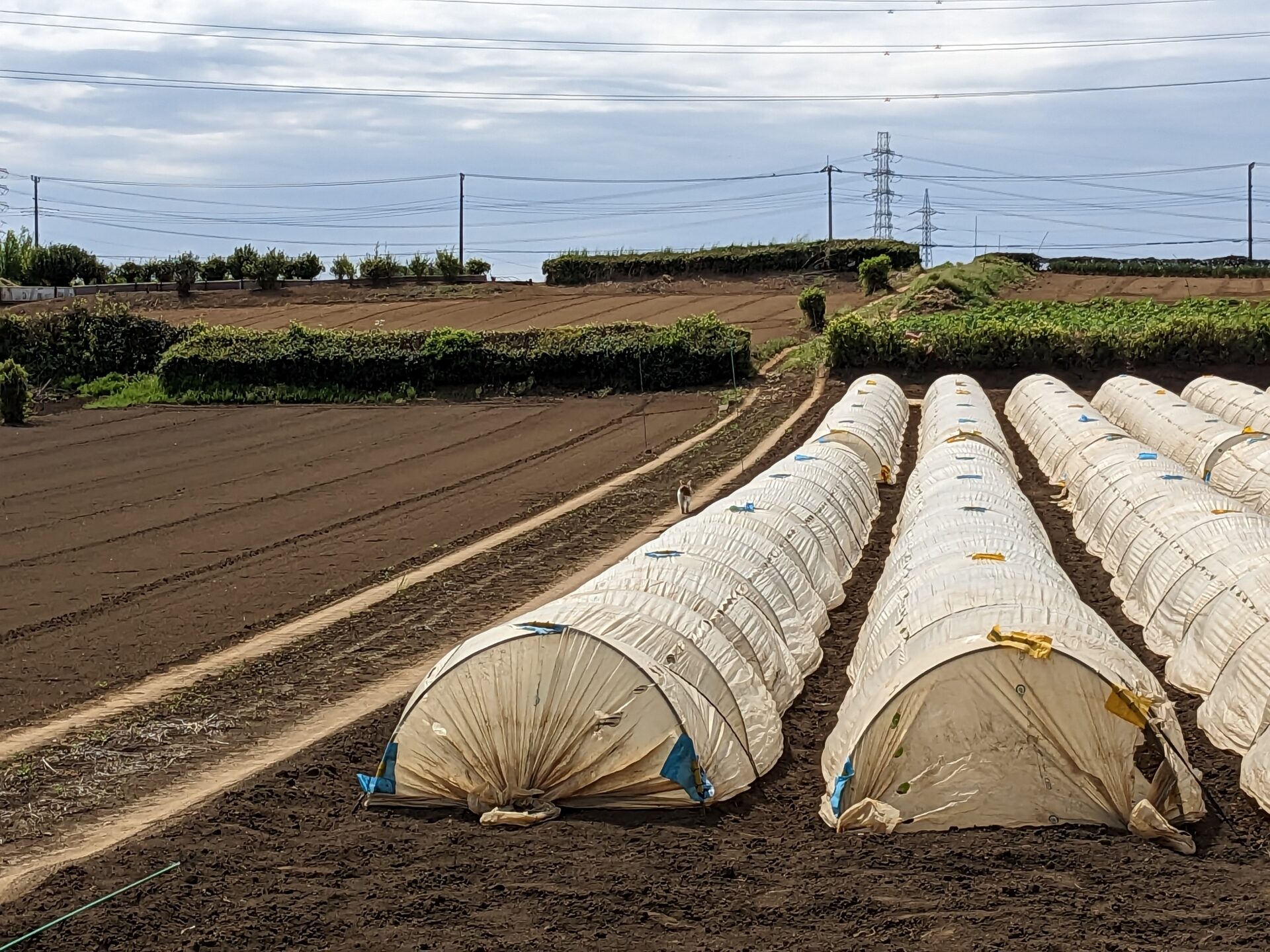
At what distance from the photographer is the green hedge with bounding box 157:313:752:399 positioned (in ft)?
132

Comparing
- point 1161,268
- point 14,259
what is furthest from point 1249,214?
point 14,259

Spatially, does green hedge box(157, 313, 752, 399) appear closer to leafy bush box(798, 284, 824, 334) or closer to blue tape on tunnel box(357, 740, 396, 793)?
leafy bush box(798, 284, 824, 334)

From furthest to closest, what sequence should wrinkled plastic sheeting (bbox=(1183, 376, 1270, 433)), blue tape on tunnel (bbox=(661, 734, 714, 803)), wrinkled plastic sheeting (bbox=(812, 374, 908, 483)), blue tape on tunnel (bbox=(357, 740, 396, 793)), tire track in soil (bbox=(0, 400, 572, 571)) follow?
1. wrinkled plastic sheeting (bbox=(1183, 376, 1270, 433))
2. wrinkled plastic sheeting (bbox=(812, 374, 908, 483))
3. tire track in soil (bbox=(0, 400, 572, 571))
4. blue tape on tunnel (bbox=(357, 740, 396, 793))
5. blue tape on tunnel (bbox=(661, 734, 714, 803))

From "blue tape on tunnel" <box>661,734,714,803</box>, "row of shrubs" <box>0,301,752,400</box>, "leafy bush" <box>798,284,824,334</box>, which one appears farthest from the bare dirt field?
"leafy bush" <box>798,284,824,334</box>

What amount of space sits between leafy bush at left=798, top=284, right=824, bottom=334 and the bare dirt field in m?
9.72

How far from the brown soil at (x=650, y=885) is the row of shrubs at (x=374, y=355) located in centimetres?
3091

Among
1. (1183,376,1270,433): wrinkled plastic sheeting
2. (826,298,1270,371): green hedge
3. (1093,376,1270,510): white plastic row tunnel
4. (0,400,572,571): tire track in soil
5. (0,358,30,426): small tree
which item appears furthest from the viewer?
(0,358,30,426): small tree

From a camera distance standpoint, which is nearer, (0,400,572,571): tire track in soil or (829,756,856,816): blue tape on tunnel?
(829,756,856,816): blue tape on tunnel

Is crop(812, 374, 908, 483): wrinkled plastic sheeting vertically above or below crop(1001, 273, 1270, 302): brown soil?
below

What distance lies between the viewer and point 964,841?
864 cm

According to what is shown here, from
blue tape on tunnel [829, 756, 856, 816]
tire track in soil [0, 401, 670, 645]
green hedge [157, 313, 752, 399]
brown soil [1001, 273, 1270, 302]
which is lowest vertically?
blue tape on tunnel [829, 756, 856, 816]

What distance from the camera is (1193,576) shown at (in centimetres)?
1356

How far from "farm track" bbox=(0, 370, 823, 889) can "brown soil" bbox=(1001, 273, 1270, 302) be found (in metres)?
35.6

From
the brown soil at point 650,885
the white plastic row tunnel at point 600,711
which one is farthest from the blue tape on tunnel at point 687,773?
the brown soil at point 650,885
